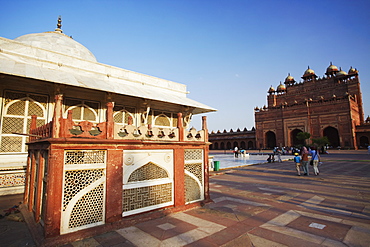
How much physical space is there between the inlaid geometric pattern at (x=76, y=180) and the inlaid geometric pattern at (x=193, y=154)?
7.72ft

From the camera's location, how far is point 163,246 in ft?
10.8

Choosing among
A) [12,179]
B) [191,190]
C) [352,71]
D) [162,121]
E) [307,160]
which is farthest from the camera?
[352,71]

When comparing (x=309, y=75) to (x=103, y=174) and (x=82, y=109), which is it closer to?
(x=82, y=109)

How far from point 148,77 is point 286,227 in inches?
418

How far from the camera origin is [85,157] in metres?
4.03

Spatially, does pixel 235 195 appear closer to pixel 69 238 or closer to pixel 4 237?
pixel 69 238

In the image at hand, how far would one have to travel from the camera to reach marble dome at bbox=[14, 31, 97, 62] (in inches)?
433

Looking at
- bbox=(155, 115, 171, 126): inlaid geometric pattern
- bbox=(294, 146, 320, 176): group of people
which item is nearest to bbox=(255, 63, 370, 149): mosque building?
bbox=(294, 146, 320, 176): group of people

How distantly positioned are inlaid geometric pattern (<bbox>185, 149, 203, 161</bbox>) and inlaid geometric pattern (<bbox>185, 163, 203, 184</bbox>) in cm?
19

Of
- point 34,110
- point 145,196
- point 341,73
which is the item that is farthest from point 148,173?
point 341,73

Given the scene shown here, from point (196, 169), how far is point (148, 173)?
155cm

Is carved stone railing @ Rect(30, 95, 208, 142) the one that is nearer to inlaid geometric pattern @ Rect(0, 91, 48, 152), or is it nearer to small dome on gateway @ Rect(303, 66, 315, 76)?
inlaid geometric pattern @ Rect(0, 91, 48, 152)

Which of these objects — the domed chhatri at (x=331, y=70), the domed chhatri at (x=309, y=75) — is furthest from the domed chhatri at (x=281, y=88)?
the domed chhatri at (x=331, y=70)

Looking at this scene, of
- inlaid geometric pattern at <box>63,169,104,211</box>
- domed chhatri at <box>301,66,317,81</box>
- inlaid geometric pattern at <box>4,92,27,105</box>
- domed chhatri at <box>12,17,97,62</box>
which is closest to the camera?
inlaid geometric pattern at <box>63,169,104,211</box>
